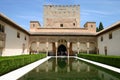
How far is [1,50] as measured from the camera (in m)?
15.0

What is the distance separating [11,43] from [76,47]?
57.9ft

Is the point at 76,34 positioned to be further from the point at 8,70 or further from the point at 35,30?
the point at 8,70

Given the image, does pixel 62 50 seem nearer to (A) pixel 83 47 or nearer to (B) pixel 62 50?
(B) pixel 62 50

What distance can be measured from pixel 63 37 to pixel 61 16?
10.2m

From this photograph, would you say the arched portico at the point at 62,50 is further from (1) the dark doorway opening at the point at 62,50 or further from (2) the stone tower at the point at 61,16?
(2) the stone tower at the point at 61,16

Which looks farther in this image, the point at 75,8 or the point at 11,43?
the point at 75,8

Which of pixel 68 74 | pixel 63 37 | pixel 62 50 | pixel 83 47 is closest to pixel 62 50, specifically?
pixel 62 50

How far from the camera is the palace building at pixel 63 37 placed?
20.2 meters

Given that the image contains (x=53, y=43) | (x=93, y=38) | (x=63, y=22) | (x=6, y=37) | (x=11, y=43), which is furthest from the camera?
(x=63, y=22)

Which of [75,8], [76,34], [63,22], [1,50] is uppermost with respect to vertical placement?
[75,8]

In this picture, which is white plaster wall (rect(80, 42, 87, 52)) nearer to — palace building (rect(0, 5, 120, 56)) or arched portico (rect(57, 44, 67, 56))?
palace building (rect(0, 5, 120, 56))

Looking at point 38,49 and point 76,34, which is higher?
point 76,34

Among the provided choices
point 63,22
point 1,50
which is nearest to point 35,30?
point 63,22

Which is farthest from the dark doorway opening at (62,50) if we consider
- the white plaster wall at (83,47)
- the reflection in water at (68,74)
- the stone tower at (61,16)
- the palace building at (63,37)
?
the reflection in water at (68,74)
